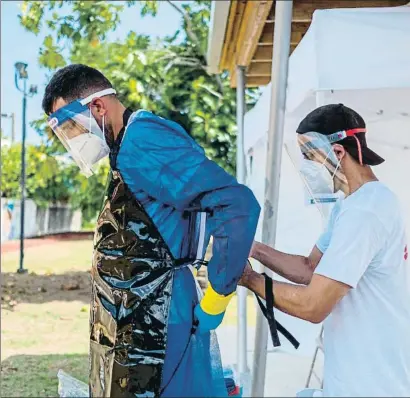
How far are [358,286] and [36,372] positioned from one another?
159 inches

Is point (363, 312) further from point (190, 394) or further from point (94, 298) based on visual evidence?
point (94, 298)

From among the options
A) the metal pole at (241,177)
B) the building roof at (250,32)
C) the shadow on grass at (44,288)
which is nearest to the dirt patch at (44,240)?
the shadow on grass at (44,288)

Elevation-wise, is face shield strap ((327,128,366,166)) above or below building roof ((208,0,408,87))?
below

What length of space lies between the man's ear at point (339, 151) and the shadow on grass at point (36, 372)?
3058 millimetres

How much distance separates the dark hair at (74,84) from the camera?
5.42 feet

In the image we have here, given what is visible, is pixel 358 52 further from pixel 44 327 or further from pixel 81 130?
pixel 44 327

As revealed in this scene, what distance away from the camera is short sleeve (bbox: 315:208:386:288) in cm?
143

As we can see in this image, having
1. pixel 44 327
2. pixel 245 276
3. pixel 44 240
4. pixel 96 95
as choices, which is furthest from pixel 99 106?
pixel 44 240

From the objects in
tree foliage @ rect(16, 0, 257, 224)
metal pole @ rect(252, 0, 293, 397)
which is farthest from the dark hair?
tree foliage @ rect(16, 0, 257, 224)

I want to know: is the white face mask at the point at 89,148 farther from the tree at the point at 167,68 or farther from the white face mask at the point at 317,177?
the tree at the point at 167,68

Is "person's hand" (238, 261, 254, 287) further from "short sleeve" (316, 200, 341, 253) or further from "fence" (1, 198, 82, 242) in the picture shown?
"fence" (1, 198, 82, 242)

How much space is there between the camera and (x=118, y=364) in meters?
1.56

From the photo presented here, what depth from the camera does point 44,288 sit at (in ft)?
33.0

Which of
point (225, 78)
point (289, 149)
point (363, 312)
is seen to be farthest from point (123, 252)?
point (225, 78)
